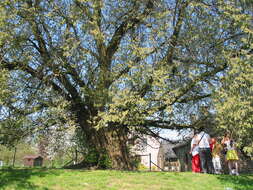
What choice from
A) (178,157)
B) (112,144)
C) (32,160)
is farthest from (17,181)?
(32,160)

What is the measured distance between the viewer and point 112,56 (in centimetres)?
1140

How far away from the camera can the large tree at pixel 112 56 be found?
9469 mm

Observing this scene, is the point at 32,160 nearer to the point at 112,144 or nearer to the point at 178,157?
the point at 178,157

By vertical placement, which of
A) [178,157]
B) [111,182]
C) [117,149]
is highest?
[178,157]

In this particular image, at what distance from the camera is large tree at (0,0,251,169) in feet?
31.1

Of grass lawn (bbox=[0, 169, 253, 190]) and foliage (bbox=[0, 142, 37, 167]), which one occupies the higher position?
foliage (bbox=[0, 142, 37, 167])

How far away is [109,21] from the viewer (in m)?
11.1

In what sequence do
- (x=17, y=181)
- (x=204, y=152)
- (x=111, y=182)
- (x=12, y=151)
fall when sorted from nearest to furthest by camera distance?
(x=17, y=181) → (x=111, y=182) → (x=204, y=152) → (x=12, y=151)

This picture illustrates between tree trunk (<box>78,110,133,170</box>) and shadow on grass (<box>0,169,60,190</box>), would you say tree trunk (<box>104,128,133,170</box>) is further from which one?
shadow on grass (<box>0,169,60,190</box>)

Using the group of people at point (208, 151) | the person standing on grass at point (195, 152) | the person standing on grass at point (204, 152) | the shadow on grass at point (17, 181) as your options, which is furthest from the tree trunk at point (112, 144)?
the shadow on grass at point (17, 181)

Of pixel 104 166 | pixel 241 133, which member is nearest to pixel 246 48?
pixel 241 133

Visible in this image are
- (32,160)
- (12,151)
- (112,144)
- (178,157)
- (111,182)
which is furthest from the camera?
(32,160)

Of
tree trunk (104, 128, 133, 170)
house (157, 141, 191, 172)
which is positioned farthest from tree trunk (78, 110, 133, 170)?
house (157, 141, 191, 172)

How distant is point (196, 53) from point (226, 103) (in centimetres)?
281
